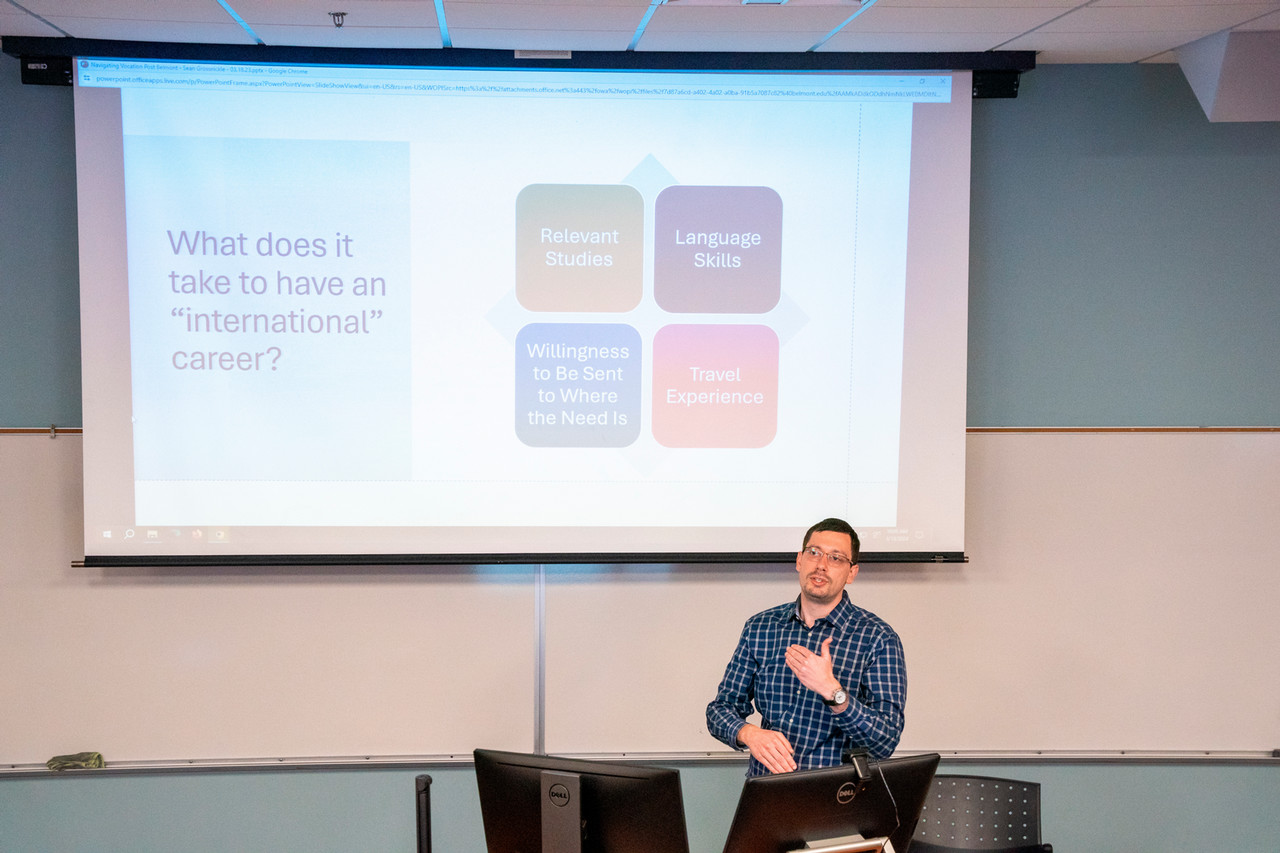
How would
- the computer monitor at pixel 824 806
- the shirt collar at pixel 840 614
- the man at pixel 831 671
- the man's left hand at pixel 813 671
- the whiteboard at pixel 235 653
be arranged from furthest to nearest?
the whiteboard at pixel 235 653 < the shirt collar at pixel 840 614 < the man at pixel 831 671 < the man's left hand at pixel 813 671 < the computer monitor at pixel 824 806

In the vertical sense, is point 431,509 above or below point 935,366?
below

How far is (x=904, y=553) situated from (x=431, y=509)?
163 centimetres

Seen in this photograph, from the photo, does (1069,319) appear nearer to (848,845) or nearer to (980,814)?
(980,814)

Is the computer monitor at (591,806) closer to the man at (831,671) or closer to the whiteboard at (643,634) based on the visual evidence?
the man at (831,671)

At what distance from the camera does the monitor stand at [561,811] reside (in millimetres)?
1593

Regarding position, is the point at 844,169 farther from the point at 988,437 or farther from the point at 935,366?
the point at 988,437

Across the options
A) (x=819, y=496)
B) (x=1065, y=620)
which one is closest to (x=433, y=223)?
(x=819, y=496)

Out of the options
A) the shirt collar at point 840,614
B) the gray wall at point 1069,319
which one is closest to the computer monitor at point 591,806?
the shirt collar at point 840,614

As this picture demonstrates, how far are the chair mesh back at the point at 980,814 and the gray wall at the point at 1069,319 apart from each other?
752mm

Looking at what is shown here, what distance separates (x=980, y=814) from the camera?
2.26 m

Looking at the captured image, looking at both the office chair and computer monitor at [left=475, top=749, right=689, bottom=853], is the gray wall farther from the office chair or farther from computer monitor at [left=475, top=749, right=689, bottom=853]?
computer monitor at [left=475, top=749, right=689, bottom=853]

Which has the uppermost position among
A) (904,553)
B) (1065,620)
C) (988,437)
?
(988,437)

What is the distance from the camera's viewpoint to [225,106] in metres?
2.66

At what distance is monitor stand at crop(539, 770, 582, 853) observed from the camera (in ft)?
5.23
